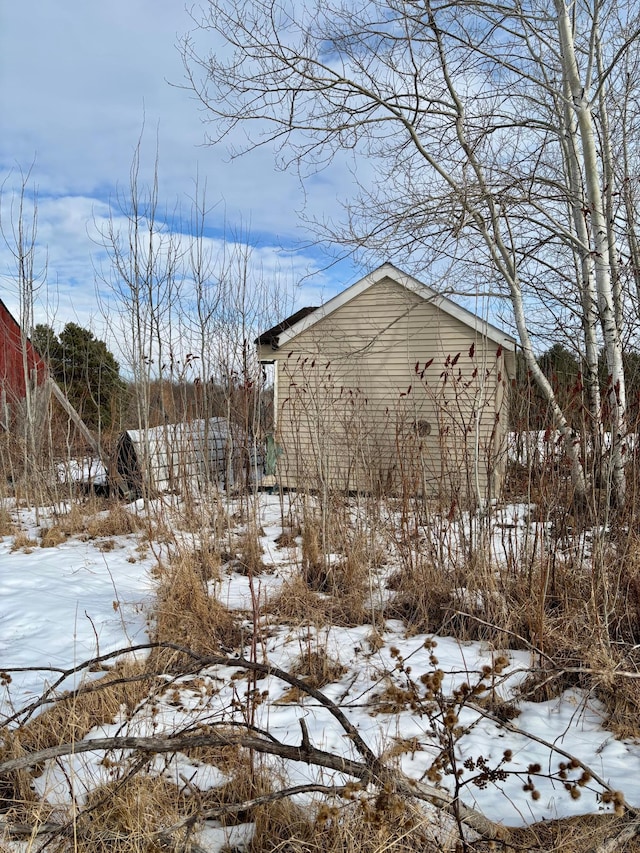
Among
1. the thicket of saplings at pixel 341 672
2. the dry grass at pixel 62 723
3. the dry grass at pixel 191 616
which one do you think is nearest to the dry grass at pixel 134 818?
the thicket of saplings at pixel 341 672

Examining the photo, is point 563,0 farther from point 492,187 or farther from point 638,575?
point 638,575

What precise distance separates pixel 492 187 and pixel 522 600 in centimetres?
524

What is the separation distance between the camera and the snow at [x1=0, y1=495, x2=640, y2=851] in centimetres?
258

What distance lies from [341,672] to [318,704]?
47 centimetres

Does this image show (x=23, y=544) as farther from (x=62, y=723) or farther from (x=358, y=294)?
(x=358, y=294)

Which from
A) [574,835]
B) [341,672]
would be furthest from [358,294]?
[574,835]

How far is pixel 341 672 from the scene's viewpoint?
12.9ft

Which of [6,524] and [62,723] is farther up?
[6,524]

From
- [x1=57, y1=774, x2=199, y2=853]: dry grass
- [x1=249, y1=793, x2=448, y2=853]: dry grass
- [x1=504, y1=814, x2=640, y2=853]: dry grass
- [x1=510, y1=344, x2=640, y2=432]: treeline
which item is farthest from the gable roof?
[x1=249, y1=793, x2=448, y2=853]: dry grass

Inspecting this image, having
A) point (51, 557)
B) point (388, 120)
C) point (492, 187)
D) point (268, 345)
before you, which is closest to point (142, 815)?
point (51, 557)

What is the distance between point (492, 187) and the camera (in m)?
7.24

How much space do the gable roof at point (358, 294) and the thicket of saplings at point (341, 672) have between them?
494 centimetres

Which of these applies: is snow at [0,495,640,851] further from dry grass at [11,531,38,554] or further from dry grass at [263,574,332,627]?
dry grass at [11,531,38,554]

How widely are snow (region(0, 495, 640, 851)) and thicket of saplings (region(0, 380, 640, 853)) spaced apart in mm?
79
